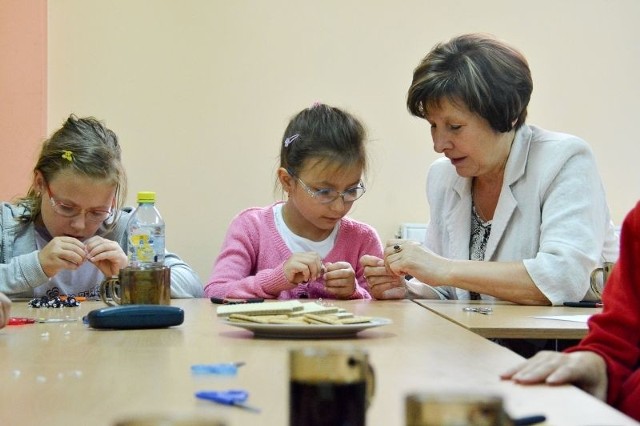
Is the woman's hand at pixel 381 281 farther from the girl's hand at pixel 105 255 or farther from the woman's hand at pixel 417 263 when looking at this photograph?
the girl's hand at pixel 105 255

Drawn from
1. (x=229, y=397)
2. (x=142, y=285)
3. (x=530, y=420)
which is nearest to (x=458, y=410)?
(x=530, y=420)

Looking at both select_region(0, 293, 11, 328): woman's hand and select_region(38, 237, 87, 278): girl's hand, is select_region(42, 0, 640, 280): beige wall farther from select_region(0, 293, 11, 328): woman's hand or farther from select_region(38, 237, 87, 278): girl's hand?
select_region(0, 293, 11, 328): woman's hand

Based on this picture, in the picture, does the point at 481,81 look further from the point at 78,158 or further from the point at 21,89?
the point at 21,89

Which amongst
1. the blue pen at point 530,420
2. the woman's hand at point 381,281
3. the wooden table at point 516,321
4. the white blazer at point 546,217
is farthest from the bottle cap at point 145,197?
the blue pen at point 530,420

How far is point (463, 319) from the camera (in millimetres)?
1865

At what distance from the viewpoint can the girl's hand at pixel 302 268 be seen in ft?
7.56

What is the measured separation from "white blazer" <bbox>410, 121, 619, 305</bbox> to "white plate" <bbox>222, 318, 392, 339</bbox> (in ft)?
3.07

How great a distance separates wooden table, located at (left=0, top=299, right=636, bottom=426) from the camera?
924 mm

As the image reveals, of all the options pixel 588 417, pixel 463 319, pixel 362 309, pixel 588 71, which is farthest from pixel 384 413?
pixel 588 71

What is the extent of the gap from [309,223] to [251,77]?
1.16 metres

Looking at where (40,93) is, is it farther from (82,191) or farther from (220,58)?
(82,191)

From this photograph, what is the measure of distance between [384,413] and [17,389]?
0.44 meters

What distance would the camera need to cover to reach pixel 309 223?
2730mm

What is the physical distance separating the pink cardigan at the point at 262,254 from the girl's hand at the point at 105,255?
0.31 meters
